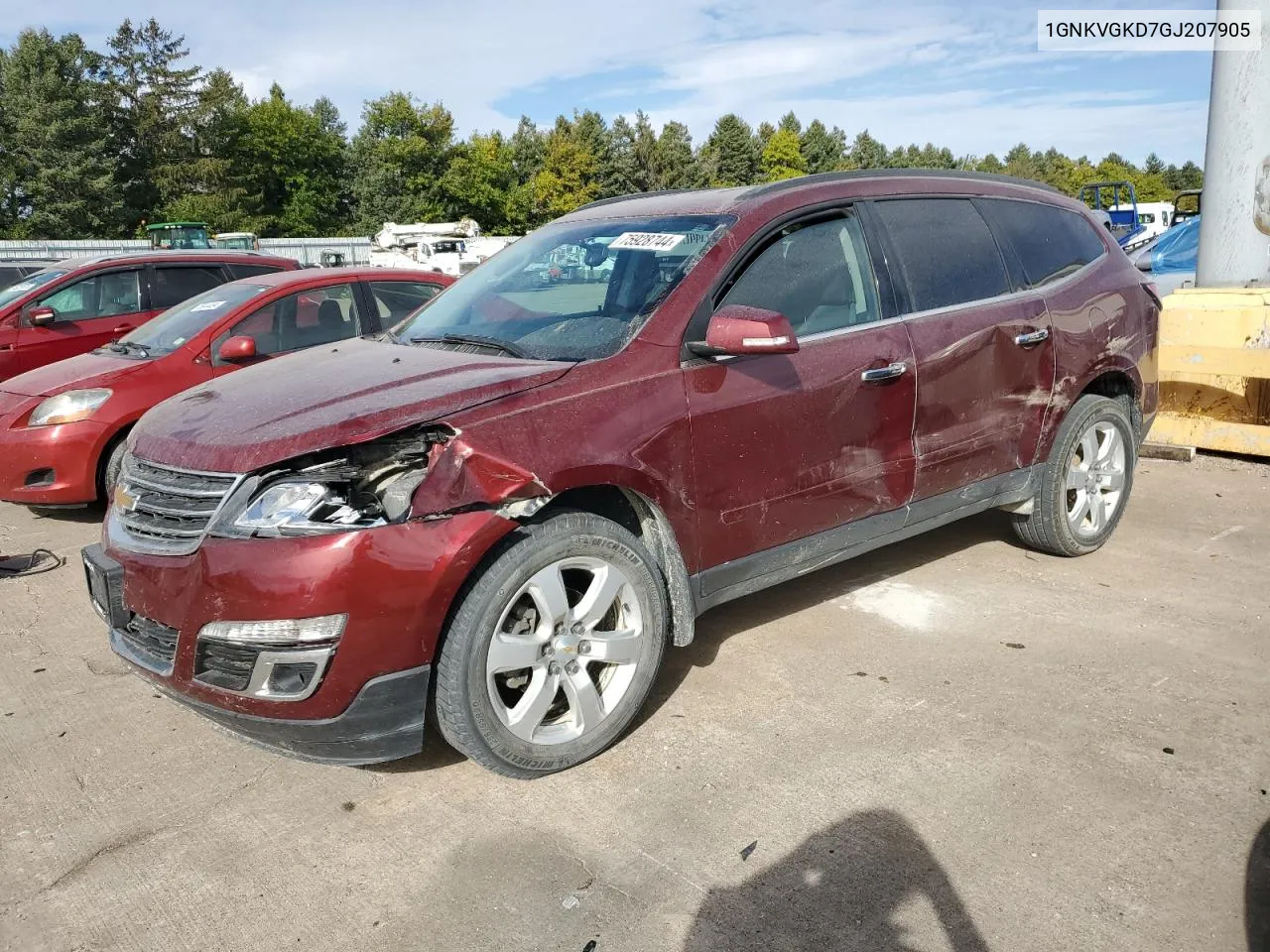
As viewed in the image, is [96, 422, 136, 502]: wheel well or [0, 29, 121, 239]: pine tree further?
[0, 29, 121, 239]: pine tree

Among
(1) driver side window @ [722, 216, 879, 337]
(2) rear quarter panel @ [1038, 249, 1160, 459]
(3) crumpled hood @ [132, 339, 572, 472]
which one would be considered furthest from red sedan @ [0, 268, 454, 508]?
(2) rear quarter panel @ [1038, 249, 1160, 459]

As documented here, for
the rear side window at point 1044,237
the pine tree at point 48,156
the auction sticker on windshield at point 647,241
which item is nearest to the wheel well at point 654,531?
the auction sticker on windshield at point 647,241

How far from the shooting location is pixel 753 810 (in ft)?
9.61

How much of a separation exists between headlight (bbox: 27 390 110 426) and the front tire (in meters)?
4.43

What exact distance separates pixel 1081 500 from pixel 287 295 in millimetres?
5201

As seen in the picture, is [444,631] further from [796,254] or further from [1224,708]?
[1224,708]

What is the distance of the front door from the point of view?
341 cm

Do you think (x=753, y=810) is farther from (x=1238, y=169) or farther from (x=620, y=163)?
(x=620, y=163)

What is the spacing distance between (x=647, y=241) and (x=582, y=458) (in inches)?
45.1

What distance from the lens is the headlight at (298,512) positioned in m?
2.73

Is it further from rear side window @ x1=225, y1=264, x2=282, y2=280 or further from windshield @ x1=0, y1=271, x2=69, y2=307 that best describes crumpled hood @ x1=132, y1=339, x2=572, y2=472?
windshield @ x1=0, y1=271, x2=69, y2=307

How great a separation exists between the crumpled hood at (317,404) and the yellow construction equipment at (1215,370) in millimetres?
5179

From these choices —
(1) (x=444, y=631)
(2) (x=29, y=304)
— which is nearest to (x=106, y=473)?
(2) (x=29, y=304)

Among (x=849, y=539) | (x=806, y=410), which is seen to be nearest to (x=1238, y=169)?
(x=849, y=539)
